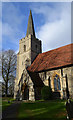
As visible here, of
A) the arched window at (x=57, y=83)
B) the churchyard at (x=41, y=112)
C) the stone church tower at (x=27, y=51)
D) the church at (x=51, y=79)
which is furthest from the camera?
the stone church tower at (x=27, y=51)

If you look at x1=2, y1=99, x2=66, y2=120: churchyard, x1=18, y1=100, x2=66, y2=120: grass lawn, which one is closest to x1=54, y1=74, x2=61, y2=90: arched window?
x1=2, y1=99, x2=66, y2=120: churchyard

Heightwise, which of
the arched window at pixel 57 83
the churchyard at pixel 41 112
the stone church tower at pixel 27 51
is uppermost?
the stone church tower at pixel 27 51

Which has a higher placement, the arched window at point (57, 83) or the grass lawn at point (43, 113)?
the arched window at point (57, 83)

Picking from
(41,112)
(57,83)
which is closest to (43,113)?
(41,112)

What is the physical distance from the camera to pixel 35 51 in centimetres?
2598

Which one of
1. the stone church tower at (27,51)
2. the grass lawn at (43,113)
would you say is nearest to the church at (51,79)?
the stone church tower at (27,51)

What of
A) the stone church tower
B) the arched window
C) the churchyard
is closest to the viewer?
the churchyard

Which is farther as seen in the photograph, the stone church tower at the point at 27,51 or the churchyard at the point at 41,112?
the stone church tower at the point at 27,51

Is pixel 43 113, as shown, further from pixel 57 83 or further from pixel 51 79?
pixel 51 79

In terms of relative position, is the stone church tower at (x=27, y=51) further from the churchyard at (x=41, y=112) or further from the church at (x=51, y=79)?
the churchyard at (x=41, y=112)

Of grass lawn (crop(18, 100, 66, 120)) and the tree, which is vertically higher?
the tree

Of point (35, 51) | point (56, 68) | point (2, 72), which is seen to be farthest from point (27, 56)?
point (56, 68)

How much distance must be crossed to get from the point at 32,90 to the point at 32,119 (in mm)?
8940

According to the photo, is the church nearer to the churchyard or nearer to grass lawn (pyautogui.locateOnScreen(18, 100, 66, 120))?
the churchyard
